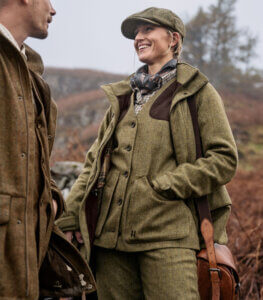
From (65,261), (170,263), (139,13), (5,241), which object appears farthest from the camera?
(139,13)

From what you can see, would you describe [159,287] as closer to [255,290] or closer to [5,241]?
[5,241]

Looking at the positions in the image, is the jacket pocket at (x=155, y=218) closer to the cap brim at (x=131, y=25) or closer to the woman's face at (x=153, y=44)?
the woman's face at (x=153, y=44)

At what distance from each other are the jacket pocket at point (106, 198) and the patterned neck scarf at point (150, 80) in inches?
22.8

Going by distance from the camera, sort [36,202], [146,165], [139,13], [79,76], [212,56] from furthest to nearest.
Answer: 1. [79,76]
2. [212,56]
3. [139,13]
4. [146,165]
5. [36,202]

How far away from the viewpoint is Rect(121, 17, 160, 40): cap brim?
2457mm

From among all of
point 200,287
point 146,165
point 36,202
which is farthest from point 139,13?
point 200,287

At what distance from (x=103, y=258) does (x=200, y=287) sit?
0.62 metres

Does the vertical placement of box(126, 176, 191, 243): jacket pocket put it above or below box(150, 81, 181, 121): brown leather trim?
below

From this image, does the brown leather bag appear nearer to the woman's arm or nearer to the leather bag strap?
the leather bag strap

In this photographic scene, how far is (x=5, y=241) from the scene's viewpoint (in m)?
1.58

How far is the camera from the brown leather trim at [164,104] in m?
2.31

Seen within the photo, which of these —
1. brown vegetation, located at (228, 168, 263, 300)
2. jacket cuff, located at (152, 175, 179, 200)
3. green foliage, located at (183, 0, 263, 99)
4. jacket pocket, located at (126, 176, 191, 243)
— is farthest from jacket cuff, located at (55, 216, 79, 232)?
green foliage, located at (183, 0, 263, 99)

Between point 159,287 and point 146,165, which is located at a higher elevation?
point 146,165

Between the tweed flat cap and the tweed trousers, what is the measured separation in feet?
4.67
